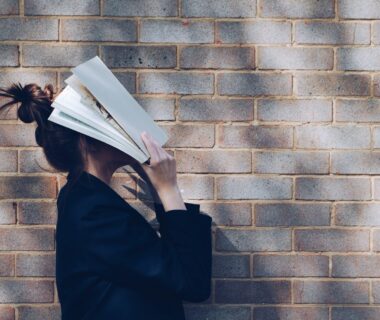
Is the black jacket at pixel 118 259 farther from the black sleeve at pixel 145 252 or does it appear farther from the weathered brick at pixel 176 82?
the weathered brick at pixel 176 82

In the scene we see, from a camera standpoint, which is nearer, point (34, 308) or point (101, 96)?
point (101, 96)

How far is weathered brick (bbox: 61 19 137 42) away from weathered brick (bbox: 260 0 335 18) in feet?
1.76

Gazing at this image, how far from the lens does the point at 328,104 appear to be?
106 inches

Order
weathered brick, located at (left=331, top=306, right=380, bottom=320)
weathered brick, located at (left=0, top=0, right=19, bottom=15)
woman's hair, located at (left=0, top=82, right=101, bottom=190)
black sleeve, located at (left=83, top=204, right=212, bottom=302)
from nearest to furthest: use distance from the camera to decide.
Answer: black sleeve, located at (left=83, top=204, right=212, bottom=302) < woman's hair, located at (left=0, top=82, right=101, bottom=190) < weathered brick, located at (left=0, top=0, right=19, bottom=15) < weathered brick, located at (left=331, top=306, right=380, bottom=320)

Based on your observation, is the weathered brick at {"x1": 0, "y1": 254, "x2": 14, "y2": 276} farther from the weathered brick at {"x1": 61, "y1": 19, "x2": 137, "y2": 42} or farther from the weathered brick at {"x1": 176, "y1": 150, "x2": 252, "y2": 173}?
the weathered brick at {"x1": 61, "y1": 19, "x2": 137, "y2": 42}

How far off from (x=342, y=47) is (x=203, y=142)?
0.68 m

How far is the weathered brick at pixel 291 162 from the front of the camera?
2699 millimetres

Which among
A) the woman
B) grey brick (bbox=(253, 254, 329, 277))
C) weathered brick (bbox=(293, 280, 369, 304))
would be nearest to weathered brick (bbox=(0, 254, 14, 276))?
the woman

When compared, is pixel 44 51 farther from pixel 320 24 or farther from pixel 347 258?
pixel 347 258

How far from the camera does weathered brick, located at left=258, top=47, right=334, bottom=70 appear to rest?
2.68m

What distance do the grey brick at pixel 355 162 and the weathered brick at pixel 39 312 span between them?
127 centimetres

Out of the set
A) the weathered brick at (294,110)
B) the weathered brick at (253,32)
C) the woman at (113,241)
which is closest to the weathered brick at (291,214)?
the weathered brick at (294,110)

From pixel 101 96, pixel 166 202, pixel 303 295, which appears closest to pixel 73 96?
pixel 101 96

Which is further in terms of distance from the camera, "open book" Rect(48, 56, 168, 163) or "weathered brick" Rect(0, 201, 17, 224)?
"weathered brick" Rect(0, 201, 17, 224)
